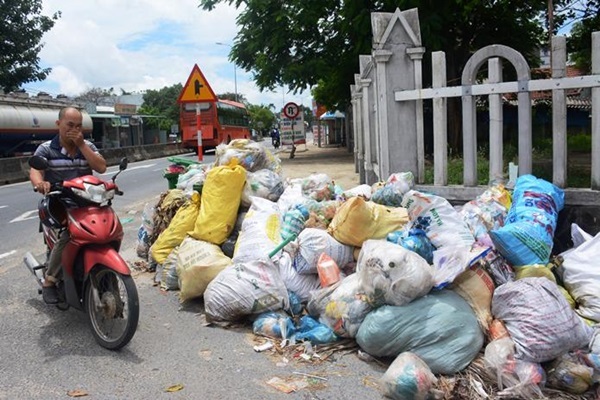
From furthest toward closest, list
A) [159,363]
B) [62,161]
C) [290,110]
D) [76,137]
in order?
1. [290,110]
2. [62,161]
3. [76,137]
4. [159,363]

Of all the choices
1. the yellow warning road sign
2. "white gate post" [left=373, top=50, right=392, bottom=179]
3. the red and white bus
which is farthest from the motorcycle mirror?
the red and white bus

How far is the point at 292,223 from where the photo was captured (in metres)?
4.81

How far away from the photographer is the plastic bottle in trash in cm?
476

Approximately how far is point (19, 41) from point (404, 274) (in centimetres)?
2757

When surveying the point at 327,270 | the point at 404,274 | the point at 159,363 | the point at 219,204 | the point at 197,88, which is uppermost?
the point at 197,88

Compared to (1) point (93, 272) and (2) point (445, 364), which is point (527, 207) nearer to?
(2) point (445, 364)

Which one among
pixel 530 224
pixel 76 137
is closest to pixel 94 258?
pixel 76 137

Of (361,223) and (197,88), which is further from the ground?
(197,88)

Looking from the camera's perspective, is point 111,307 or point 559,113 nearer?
point 111,307

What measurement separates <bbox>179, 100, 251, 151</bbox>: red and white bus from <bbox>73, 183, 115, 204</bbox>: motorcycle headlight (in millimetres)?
24482

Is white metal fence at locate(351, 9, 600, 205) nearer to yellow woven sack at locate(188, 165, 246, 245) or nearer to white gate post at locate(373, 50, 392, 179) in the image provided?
white gate post at locate(373, 50, 392, 179)

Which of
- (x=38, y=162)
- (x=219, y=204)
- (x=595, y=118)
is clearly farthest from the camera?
(x=219, y=204)

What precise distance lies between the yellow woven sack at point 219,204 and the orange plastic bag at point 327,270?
1.22m

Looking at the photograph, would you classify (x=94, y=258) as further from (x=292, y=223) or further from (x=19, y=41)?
(x=19, y=41)
